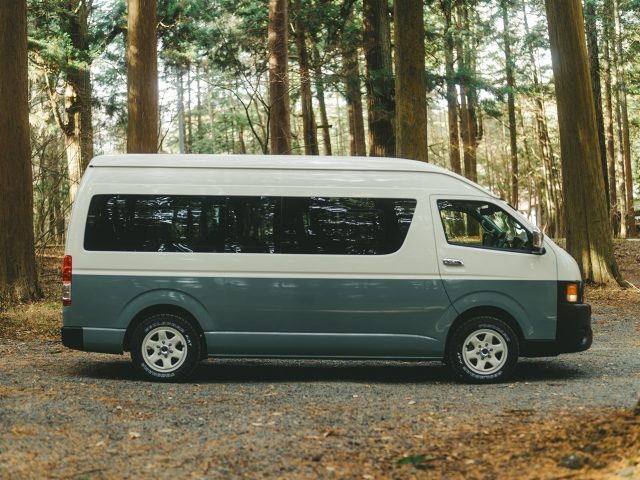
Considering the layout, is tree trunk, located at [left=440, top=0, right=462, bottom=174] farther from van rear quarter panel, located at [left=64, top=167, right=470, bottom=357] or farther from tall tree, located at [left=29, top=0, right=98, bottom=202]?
van rear quarter panel, located at [left=64, top=167, right=470, bottom=357]

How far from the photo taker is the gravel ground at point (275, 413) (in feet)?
18.5

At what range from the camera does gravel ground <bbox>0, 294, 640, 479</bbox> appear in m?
5.64

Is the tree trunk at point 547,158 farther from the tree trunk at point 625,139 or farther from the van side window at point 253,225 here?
the van side window at point 253,225

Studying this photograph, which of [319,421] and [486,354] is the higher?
[486,354]

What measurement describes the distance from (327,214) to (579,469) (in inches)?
171

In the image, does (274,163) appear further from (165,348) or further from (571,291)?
(571,291)

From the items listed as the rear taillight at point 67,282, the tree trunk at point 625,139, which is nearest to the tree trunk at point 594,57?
the tree trunk at point 625,139

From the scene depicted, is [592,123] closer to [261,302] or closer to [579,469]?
[261,302]

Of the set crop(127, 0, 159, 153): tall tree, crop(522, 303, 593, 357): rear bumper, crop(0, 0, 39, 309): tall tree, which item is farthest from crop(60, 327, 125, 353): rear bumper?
crop(127, 0, 159, 153): tall tree

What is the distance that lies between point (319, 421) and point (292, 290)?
7.08ft

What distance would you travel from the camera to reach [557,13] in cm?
1692

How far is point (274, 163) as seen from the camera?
8945 millimetres

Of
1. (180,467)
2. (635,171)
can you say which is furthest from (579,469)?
(635,171)

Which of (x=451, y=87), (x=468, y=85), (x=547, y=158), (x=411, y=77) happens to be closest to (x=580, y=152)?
(x=411, y=77)
